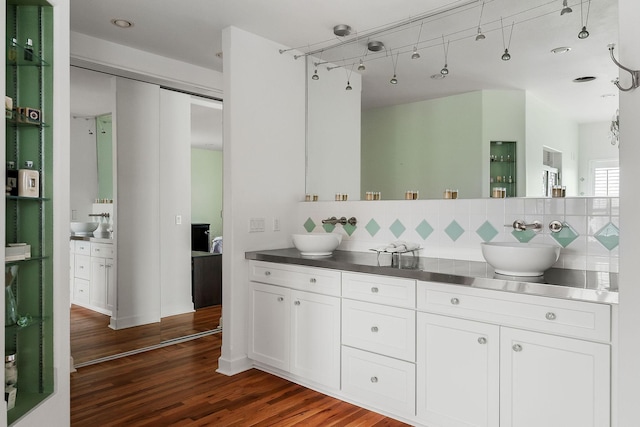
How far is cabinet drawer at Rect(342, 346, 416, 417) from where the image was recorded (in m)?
2.42

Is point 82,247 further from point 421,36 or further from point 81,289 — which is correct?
point 421,36

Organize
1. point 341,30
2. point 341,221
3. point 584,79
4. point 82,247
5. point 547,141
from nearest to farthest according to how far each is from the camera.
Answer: point 584,79
point 547,141
point 341,30
point 341,221
point 82,247

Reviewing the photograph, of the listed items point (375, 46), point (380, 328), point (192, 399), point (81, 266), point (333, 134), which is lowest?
point (192, 399)

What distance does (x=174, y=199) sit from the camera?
13.1 feet

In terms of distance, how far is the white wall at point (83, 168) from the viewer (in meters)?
3.46

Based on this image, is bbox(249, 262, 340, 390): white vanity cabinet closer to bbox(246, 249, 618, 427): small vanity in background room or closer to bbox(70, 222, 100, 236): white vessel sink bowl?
bbox(246, 249, 618, 427): small vanity in background room

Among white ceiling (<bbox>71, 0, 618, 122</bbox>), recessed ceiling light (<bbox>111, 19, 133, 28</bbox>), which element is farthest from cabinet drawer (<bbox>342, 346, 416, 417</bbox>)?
recessed ceiling light (<bbox>111, 19, 133, 28</bbox>)

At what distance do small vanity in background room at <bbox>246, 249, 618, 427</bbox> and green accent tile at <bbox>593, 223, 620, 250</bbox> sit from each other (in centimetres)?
19

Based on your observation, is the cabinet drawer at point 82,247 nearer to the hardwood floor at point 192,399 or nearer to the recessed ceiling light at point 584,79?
the hardwood floor at point 192,399

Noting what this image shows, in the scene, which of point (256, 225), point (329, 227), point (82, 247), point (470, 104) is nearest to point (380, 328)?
point (329, 227)

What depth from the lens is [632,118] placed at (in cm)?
137

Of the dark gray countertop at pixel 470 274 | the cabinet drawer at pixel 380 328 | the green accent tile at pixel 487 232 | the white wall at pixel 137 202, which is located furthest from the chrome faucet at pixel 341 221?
the white wall at pixel 137 202

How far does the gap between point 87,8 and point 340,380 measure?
2866 mm

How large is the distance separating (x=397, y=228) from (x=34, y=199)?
7.03 ft
